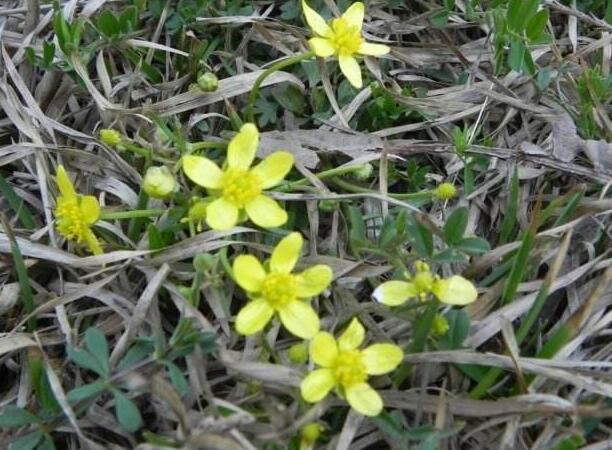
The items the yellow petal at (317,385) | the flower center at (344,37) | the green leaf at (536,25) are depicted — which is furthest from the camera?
the green leaf at (536,25)

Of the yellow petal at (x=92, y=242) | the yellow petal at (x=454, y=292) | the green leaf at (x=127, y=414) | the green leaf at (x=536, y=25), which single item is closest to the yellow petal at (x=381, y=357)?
the yellow petal at (x=454, y=292)

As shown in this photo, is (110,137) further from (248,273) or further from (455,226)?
(455,226)

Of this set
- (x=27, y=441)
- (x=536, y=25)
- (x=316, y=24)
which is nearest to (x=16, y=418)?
(x=27, y=441)

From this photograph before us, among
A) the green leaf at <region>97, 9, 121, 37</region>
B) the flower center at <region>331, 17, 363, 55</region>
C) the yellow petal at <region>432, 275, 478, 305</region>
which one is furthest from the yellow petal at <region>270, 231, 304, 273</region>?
the green leaf at <region>97, 9, 121, 37</region>

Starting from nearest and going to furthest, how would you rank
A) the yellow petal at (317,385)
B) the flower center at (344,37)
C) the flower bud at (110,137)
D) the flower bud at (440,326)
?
the yellow petal at (317,385) < the flower bud at (440,326) < the flower bud at (110,137) < the flower center at (344,37)

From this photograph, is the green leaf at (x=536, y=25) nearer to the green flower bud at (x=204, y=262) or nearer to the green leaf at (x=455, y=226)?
the green leaf at (x=455, y=226)
